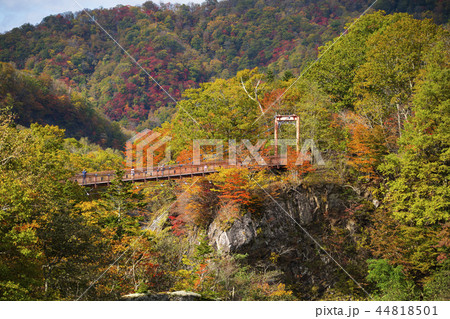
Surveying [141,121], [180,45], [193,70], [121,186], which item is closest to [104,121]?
[141,121]

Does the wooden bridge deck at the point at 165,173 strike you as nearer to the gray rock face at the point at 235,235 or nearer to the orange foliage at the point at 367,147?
the gray rock face at the point at 235,235

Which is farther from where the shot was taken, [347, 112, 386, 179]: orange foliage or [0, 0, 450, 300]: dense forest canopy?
[347, 112, 386, 179]: orange foliage

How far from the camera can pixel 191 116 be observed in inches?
1241

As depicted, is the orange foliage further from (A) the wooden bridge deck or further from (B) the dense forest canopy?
(A) the wooden bridge deck

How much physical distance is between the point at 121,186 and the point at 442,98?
55.5 feet

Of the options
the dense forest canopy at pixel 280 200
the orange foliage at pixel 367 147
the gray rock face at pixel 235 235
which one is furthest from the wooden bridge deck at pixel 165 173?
the orange foliage at pixel 367 147

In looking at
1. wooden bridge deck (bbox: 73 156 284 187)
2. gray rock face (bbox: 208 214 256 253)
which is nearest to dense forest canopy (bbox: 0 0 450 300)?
gray rock face (bbox: 208 214 256 253)

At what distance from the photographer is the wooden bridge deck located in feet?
84.9

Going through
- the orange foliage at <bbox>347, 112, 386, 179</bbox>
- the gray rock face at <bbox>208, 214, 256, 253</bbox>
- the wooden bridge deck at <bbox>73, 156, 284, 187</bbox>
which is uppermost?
the orange foliage at <bbox>347, 112, 386, 179</bbox>

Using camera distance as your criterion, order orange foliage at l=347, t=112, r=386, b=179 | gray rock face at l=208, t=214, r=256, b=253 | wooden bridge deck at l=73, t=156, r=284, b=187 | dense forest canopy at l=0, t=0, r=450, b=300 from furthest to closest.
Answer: wooden bridge deck at l=73, t=156, r=284, b=187
orange foliage at l=347, t=112, r=386, b=179
gray rock face at l=208, t=214, r=256, b=253
dense forest canopy at l=0, t=0, r=450, b=300

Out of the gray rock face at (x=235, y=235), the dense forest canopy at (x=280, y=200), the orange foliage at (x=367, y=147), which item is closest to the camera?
the dense forest canopy at (x=280, y=200)

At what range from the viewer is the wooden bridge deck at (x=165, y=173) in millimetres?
25891

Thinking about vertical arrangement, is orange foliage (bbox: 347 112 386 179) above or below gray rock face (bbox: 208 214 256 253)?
above

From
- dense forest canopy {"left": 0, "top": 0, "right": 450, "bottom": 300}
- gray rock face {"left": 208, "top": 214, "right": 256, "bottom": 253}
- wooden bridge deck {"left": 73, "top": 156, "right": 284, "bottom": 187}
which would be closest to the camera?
dense forest canopy {"left": 0, "top": 0, "right": 450, "bottom": 300}
